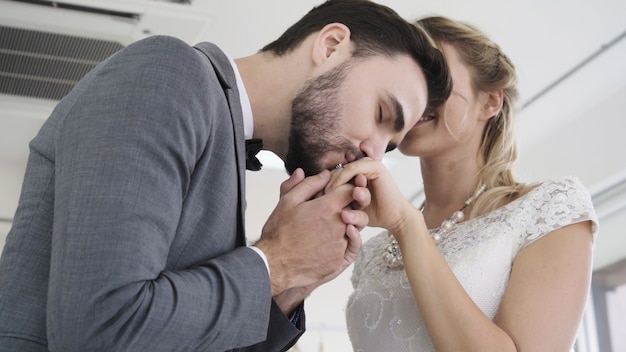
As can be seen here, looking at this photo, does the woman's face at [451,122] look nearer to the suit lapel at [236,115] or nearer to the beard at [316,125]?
the beard at [316,125]

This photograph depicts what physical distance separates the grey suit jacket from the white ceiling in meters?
1.88

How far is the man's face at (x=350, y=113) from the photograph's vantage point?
1.49m

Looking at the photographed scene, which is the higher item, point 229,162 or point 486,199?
point 229,162

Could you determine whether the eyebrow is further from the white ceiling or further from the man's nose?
the white ceiling

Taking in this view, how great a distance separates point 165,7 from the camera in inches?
118

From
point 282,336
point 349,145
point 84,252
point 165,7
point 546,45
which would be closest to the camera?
point 84,252

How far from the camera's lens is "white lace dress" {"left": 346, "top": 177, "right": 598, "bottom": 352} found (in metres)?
1.76

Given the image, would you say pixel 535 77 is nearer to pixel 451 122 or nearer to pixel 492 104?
pixel 492 104

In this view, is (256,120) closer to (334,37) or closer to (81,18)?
(334,37)

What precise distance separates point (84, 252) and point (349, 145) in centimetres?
59

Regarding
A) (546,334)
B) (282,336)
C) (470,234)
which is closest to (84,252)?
(282,336)

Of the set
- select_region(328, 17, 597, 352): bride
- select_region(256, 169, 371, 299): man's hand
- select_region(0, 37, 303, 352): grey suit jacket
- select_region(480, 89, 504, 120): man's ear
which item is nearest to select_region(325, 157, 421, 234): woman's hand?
select_region(328, 17, 597, 352): bride

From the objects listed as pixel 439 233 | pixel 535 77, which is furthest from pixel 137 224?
pixel 535 77

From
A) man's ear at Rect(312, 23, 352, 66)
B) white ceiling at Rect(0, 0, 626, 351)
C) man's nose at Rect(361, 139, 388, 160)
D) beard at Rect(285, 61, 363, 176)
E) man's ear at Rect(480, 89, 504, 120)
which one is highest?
man's ear at Rect(312, 23, 352, 66)
